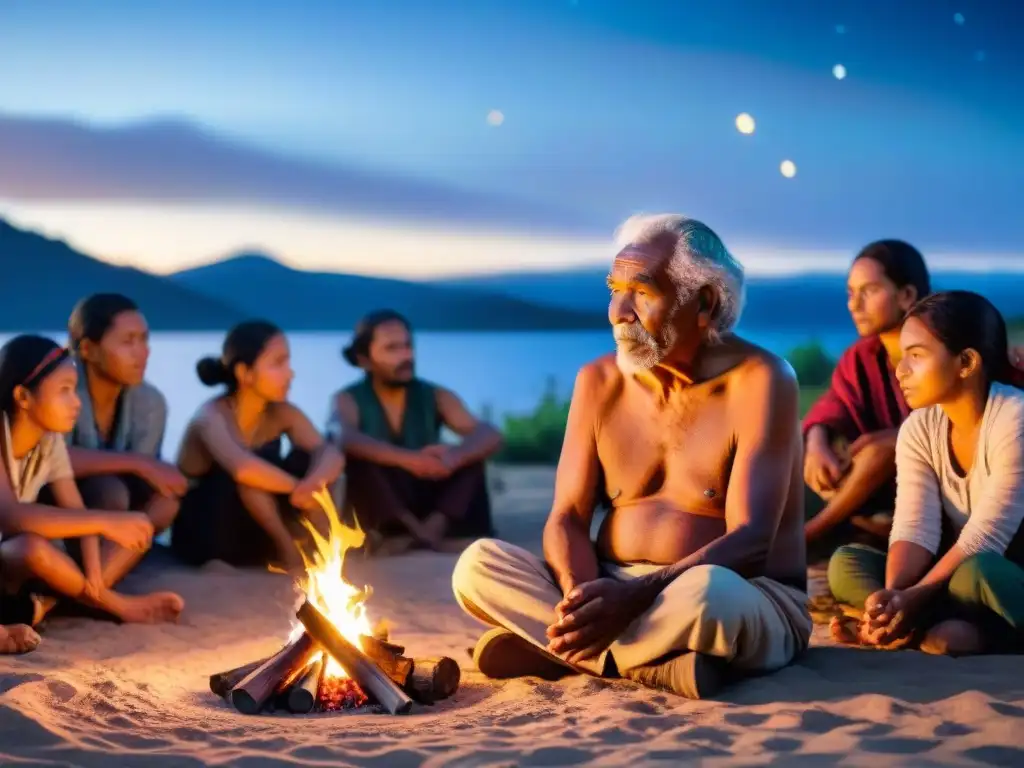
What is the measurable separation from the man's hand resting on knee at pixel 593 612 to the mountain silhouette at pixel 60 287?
928 cm

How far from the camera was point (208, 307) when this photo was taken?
46.0 ft

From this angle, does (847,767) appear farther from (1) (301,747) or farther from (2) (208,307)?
(2) (208,307)

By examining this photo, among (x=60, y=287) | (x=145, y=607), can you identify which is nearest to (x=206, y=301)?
(x=60, y=287)

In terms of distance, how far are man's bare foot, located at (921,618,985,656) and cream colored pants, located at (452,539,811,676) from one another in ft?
1.62

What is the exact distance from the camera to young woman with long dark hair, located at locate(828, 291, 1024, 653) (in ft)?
14.4

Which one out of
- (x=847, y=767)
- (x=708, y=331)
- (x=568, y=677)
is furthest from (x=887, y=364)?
(x=847, y=767)

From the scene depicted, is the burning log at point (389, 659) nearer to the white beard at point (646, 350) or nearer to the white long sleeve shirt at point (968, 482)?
the white beard at point (646, 350)

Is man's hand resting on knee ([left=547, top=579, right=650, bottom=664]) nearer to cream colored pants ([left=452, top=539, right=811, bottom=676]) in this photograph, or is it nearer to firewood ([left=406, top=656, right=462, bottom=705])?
cream colored pants ([left=452, top=539, right=811, bottom=676])

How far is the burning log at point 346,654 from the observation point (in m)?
4.09

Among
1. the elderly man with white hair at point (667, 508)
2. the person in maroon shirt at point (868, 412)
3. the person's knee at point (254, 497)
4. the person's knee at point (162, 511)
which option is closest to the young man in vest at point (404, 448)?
the person's knee at point (254, 497)

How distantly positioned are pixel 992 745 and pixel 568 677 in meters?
1.45

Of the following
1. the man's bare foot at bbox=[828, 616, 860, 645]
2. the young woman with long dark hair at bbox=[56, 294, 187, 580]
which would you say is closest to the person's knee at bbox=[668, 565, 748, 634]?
the man's bare foot at bbox=[828, 616, 860, 645]

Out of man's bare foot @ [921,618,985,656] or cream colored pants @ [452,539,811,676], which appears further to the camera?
man's bare foot @ [921,618,985,656]

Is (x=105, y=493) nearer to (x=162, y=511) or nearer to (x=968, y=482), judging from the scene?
(x=162, y=511)
